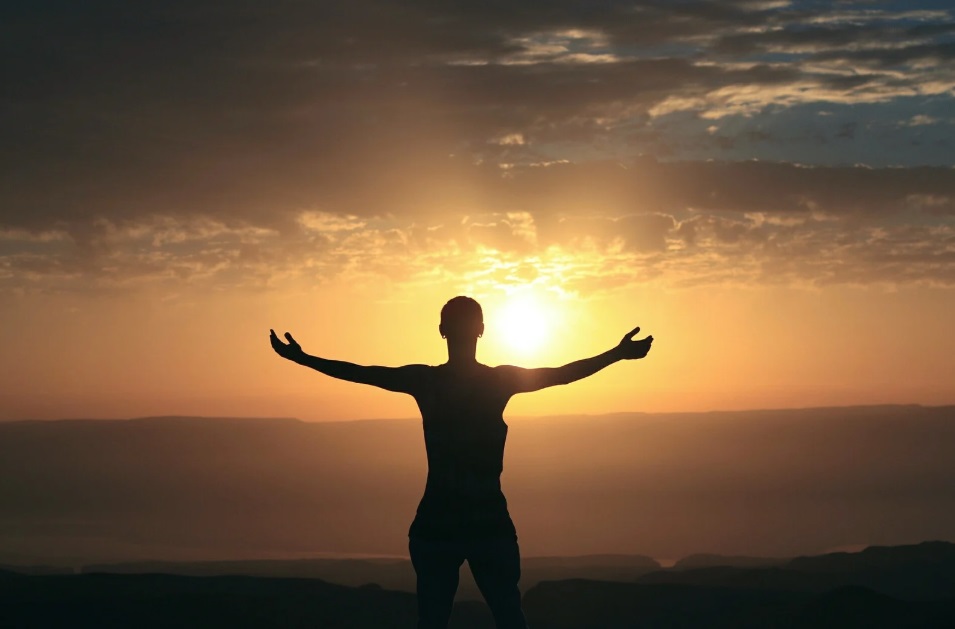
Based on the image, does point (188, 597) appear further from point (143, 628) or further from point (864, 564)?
point (864, 564)

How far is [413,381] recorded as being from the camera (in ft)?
31.1

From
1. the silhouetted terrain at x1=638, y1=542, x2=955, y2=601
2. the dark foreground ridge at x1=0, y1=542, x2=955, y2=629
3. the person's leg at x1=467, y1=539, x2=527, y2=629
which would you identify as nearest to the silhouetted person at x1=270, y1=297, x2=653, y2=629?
the person's leg at x1=467, y1=539, x2=527, y2=629

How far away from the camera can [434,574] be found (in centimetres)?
927

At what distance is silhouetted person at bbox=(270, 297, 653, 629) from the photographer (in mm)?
9242

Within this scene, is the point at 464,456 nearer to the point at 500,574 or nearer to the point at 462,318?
the point at 500,574

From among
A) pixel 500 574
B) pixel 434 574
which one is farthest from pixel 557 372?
pixel 434 574

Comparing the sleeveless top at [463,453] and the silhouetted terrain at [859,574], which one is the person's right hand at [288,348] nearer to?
the sleeveless top at [463,453]

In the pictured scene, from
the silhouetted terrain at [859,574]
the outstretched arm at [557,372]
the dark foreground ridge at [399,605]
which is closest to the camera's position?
the outstretched arm at [557,372]

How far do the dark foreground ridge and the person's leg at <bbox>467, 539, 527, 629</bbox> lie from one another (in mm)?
33540

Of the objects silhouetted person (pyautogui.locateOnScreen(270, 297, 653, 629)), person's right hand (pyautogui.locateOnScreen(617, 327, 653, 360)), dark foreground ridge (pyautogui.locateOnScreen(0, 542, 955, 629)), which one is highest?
person's right hand (pyautogui.locateOnScreen(617, 327, 653, 360))

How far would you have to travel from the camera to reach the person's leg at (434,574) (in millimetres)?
9242

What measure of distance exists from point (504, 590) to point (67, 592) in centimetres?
4802

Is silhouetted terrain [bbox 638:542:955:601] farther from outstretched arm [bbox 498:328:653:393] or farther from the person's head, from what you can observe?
the person's head

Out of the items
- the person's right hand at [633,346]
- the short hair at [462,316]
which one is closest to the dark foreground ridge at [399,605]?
the short hair at [462,316]
